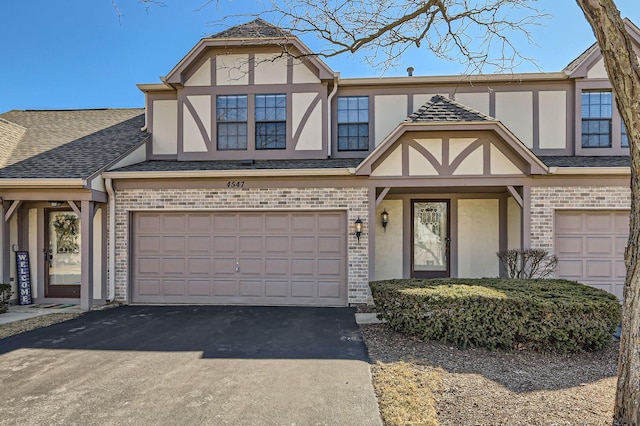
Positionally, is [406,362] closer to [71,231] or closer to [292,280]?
[292,280]

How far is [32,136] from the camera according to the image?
10773 millimetres

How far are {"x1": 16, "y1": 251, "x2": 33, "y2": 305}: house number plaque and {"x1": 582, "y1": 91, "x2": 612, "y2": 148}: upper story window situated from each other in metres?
14.7

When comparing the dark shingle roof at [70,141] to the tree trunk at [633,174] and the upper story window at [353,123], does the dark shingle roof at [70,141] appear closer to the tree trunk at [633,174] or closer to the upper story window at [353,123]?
the upper story window at [353,123]

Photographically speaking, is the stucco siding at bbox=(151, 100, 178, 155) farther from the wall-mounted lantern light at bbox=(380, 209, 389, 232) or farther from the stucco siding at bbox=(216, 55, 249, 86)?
the wall-mounted lantern light at bbox=(380, 209, 389, 232)

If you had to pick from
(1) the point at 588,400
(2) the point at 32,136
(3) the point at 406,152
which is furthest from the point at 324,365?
(2) the point at 32,136

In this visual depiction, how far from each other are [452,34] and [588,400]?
599 centimetres

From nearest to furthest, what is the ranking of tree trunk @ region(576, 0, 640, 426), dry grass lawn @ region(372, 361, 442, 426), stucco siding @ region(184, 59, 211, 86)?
tree trunk @ region(576, 0, 640, 426) < dry grass lawn @ region(372, 361, 442, 426) < stucco siding @ region(184, 59, 211, 86)

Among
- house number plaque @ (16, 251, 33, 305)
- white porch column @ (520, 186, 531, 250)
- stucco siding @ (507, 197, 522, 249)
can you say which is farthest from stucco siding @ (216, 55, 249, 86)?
stucco siding @ (507, 197, 522, 249)

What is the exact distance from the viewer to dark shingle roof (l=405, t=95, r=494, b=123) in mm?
8211

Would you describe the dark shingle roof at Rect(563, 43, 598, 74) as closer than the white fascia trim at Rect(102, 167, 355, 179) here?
No

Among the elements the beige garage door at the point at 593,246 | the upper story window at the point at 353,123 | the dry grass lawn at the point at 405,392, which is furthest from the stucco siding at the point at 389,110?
the dry grass lawn at the point at 405,392

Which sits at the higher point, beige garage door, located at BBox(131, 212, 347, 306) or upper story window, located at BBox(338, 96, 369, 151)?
upper story window, located at BBox(338, 96, 369, 151)

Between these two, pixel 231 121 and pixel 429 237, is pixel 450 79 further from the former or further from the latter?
pixel 231 121

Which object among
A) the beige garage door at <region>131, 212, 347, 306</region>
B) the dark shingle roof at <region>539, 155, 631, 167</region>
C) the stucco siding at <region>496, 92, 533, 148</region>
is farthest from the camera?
the stucco siding at <region>496, 92, 533, 148</region>
